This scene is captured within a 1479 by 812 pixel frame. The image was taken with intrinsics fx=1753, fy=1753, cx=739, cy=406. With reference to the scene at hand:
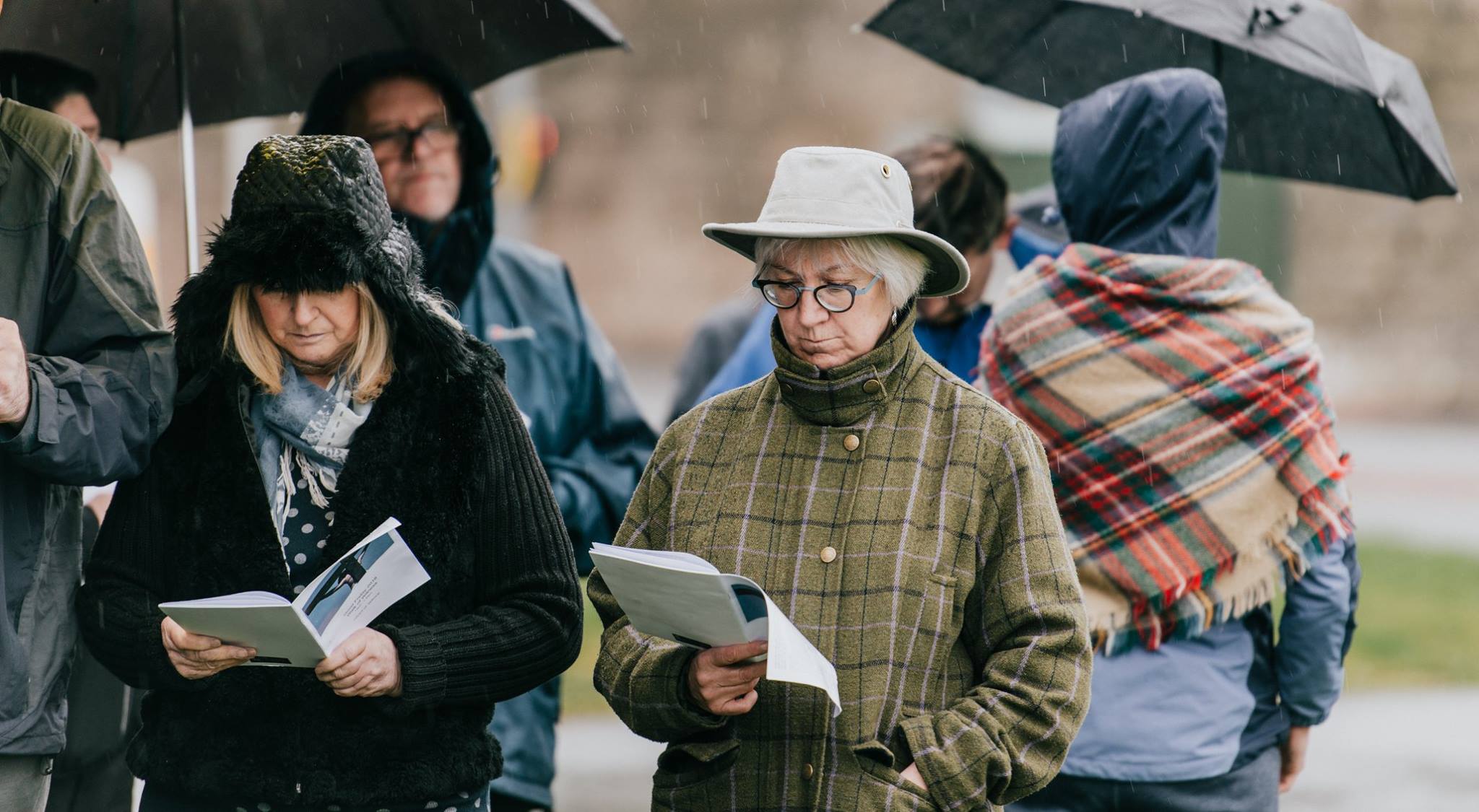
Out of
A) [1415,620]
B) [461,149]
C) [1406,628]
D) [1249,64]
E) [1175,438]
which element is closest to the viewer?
[1175,438]

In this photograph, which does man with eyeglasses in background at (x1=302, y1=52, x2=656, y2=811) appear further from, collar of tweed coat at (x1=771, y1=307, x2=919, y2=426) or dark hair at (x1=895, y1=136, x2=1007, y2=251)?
collar of tweed coat at (x1=771, y1=307, x2=919, y2=426)

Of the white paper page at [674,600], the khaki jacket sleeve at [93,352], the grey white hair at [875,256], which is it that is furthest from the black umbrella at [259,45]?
the white paper page at [674,600]

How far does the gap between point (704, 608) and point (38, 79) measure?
265 cm

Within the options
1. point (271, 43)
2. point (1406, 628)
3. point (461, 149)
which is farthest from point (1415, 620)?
point (271, 43)

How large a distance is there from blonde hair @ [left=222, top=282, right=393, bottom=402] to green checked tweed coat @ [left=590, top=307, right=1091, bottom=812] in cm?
58

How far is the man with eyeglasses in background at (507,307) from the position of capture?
4.40 meters

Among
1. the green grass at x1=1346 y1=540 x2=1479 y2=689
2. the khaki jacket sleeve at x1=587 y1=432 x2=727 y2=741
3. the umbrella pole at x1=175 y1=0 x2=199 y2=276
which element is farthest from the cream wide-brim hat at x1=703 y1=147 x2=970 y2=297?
the green grass at x1=1346 y1=540 x2=1479 y2=689

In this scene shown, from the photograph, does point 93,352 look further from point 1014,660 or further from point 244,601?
point 1014,660

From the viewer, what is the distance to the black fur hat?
300 cm

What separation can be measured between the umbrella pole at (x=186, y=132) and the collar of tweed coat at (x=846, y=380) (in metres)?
1.98

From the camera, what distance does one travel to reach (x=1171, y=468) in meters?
3.62

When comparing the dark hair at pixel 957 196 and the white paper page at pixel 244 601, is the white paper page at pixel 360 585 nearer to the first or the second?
the white paper page at pixel 244 601

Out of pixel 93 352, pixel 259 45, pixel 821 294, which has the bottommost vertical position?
pixel 93 352

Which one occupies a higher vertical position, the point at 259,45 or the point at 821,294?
the point at 259,45
